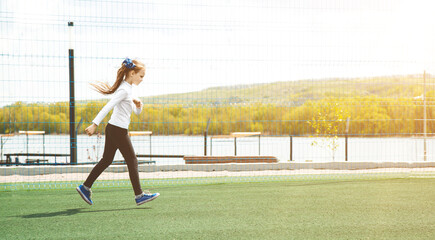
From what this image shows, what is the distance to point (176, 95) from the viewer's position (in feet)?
31.5

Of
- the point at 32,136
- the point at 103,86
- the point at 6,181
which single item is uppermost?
the point at 103,86

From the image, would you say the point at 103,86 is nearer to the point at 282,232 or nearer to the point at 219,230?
the point at 219,230

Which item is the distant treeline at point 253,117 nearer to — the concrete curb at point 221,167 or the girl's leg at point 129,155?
the concrete curb at point 221,167

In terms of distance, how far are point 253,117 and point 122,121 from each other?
15.7 ft

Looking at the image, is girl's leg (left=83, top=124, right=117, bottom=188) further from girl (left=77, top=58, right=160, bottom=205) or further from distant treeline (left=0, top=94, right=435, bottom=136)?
distant treeline (left=0, top=94, right=435, bottom=136)

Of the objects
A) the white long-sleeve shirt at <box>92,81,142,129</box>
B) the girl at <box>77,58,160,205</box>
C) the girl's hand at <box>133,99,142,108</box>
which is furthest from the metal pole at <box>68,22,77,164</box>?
the white long-sleeve shirt at <box>92,81,142,129</box>

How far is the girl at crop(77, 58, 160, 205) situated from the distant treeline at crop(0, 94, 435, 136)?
351cm

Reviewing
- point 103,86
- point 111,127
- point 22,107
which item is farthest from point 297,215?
point 22,107

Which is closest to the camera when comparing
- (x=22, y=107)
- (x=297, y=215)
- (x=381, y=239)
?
(x=381, y=239)

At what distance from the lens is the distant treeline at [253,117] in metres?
9.60

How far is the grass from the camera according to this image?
4809mm

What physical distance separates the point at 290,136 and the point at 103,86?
5.59 meters

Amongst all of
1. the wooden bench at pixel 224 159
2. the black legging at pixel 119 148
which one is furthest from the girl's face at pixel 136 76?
the wooden bench at pixel 224 159

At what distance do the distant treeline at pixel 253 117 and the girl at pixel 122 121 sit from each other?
3508 mm
